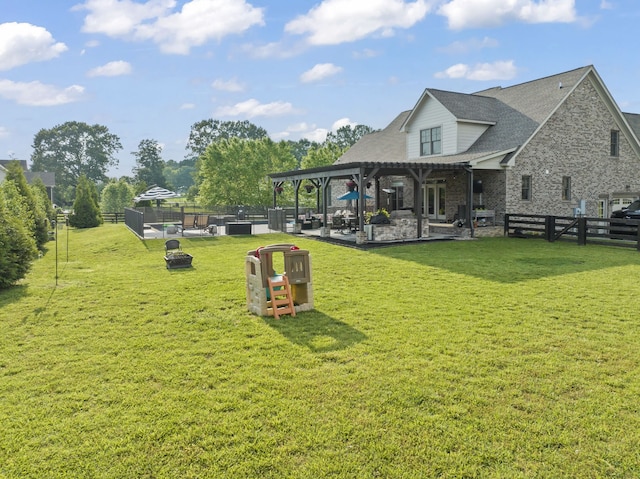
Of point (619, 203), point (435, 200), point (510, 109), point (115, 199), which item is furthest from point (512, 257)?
point (115, 199)

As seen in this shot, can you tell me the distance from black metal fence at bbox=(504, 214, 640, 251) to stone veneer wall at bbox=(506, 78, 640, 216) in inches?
36.8

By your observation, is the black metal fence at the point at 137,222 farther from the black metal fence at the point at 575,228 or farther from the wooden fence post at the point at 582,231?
the wooden fence post at the point at 582,231

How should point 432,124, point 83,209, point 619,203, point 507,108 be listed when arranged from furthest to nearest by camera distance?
point 83,209
point 619,203
point 432,124
point 507,108

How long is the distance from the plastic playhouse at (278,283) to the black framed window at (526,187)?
16.1 metres

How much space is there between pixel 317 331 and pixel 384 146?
920 inches

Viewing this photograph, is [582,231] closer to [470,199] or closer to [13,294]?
[470,199]

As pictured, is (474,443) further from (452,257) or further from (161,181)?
(161,181)

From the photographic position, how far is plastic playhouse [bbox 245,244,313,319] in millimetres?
7109

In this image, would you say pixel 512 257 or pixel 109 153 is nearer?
pixel 512 257

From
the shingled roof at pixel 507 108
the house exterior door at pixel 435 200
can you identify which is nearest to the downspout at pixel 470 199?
the shingled roof at pixel 507 108

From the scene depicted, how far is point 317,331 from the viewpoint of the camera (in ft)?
20.7

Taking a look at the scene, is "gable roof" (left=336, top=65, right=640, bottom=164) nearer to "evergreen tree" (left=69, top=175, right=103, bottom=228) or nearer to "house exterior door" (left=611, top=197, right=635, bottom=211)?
"house exterior door" (left=611, top=197, right=635, bottom=211)

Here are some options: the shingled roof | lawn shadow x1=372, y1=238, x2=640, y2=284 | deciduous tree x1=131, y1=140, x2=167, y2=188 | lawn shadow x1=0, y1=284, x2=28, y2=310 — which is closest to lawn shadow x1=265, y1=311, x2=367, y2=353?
lawn shadow x1=372, y1=238, x2=640, y2=284

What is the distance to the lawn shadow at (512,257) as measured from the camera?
10.6 meters
